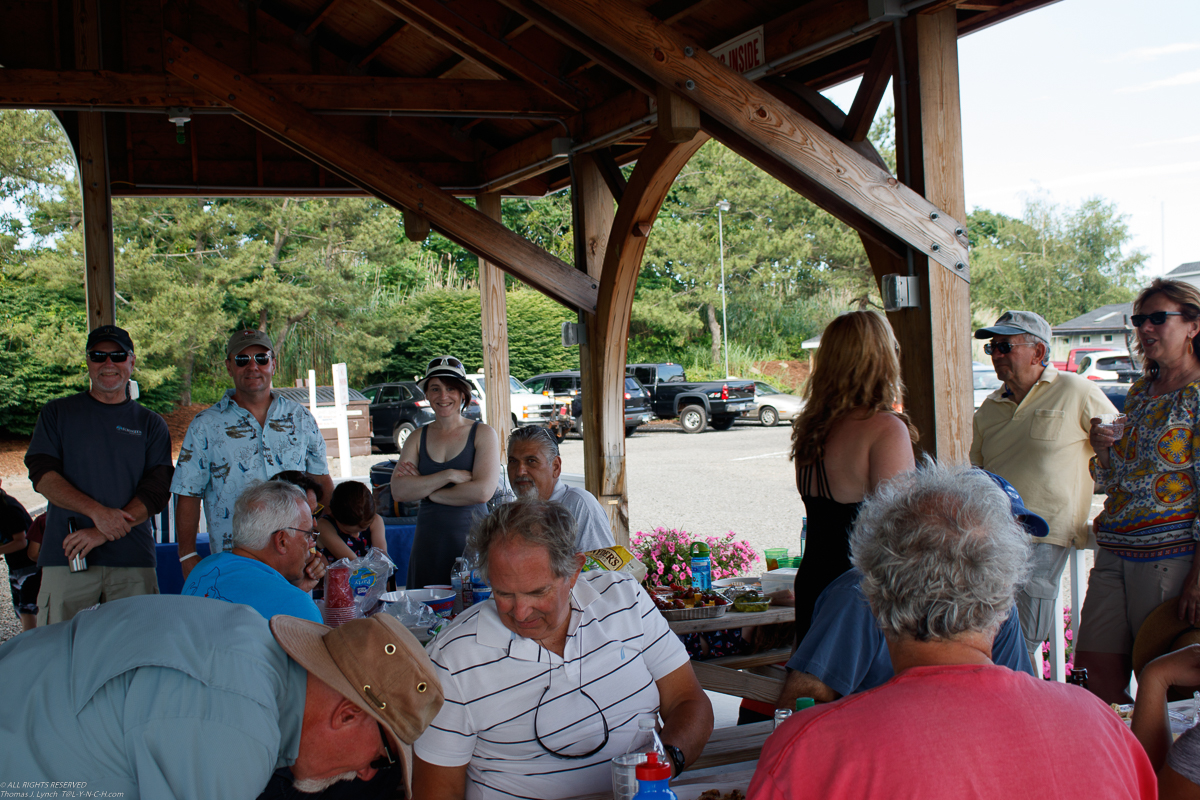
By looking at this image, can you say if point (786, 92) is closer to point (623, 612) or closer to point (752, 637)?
point (752, 637)

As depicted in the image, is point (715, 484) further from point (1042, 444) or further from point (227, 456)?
point (227, 456)

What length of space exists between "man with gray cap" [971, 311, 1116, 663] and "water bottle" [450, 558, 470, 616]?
1954mm

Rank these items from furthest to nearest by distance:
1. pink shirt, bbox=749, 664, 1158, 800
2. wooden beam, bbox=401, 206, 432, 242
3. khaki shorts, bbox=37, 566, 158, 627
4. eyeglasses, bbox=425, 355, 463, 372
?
wooden beam, bbox=401, 206, 432, 242 → eyeglasses, bbox=425, 355, 463, 372 → khaki shorts, bbox=37, 566, 158, 627 → pink shirt, bbox=749, 664, 1158, 800

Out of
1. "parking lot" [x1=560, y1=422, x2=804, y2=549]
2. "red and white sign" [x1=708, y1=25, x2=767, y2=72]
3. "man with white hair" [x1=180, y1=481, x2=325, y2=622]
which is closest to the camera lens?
"man with white hair" [x1=180, y1=481, x2=325, y2=622]

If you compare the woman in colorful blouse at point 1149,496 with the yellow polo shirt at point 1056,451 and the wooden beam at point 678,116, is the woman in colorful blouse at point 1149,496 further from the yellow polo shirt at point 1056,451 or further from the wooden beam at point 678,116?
the wooden beam at point 678,116

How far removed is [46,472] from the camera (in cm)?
362

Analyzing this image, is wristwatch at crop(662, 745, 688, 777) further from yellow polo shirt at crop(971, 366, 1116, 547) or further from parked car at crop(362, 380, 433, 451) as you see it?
parked car at crop(362, 380, 433, 451)

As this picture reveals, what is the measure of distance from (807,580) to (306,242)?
24.6 m

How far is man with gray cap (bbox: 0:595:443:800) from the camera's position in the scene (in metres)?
1.20

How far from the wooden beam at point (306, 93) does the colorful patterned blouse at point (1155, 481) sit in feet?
13.7

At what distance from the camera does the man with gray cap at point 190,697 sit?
120cm

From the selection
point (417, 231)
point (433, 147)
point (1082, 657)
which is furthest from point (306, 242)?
point (1082, 657)

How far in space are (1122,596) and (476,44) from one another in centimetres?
448

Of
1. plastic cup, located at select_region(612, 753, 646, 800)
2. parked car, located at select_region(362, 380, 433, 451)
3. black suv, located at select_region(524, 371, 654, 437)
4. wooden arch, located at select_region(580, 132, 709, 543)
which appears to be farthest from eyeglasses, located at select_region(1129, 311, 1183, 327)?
black suv, located at select_region(524, 371, 654, 437)
